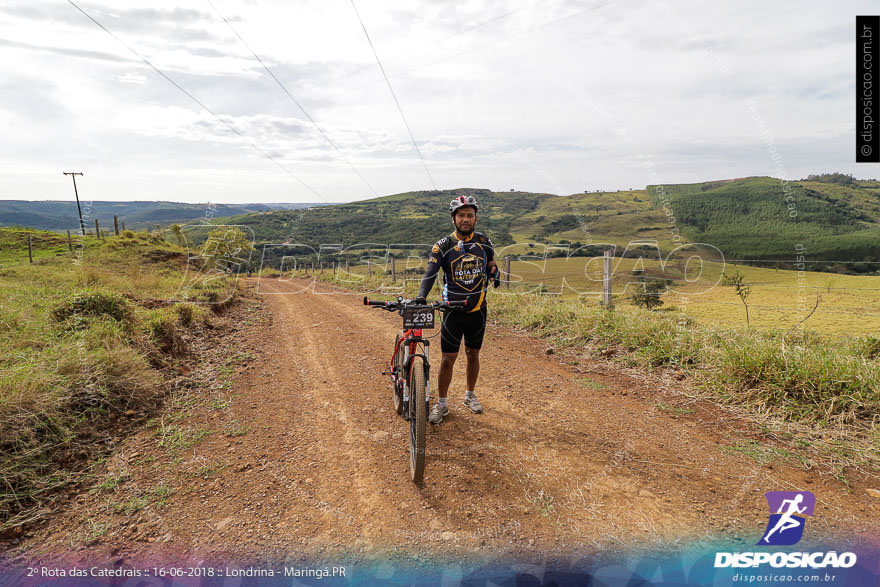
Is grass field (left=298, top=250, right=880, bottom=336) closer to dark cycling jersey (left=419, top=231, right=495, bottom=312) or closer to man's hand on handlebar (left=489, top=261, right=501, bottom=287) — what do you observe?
man's hand on handlebar (left=489, top=261, right=501, bottom=287)

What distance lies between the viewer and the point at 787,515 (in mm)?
2641

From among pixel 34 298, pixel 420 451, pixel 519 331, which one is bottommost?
pixel 519 331

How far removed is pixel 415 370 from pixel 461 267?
4.08 feet

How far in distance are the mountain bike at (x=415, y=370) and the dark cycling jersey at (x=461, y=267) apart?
0.60 feet

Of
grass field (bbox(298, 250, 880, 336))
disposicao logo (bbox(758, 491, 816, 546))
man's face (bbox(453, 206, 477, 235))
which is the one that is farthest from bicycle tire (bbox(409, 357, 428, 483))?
grass field (bbox(298, 250, 880, 336))

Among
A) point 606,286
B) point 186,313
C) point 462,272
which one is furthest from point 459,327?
point 186,313

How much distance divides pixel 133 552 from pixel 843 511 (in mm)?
5077

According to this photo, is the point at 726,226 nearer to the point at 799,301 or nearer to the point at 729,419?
the point at 799,301

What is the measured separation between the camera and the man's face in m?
3.85

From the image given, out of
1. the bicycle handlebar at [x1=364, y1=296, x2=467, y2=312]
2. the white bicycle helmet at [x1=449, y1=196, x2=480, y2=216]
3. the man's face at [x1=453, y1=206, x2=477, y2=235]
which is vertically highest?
the white bicycle helmet at [x1=449, y1=196, x2=480, y2=216]

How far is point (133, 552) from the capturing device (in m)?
2.45

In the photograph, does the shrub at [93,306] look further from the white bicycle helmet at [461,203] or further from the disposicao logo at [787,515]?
the disposicao logo at [787,515]

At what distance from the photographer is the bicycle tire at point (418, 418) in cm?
298

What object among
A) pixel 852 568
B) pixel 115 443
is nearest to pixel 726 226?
pixel 852 568
